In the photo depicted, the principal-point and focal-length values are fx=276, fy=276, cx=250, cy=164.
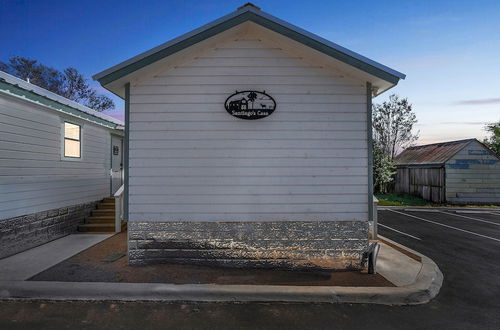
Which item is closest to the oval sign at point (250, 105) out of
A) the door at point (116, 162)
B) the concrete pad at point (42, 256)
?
the concrete pad at point (42, 256)

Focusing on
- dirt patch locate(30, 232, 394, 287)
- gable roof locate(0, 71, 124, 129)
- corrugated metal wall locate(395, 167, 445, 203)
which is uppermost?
gable roof locate(0, 71, 124, 129)

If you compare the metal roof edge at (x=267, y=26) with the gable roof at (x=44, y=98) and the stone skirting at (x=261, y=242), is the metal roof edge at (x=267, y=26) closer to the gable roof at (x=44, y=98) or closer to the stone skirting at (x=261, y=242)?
the gable roof at (x=44, y=98)

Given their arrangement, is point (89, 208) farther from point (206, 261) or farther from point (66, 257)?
point (206, 261)

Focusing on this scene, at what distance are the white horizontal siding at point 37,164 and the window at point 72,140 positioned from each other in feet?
0.61

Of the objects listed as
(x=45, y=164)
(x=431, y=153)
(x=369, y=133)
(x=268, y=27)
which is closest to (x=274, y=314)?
(x=369, y=133)

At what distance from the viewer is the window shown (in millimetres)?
8567

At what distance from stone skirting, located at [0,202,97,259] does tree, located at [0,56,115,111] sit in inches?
944

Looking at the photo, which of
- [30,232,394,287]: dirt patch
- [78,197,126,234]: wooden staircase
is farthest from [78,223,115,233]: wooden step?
[30,232,394,287]: dirt patch

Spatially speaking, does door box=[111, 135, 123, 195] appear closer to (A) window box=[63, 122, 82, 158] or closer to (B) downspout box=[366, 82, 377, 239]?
(A) window box=[63, 122, 82, 158]

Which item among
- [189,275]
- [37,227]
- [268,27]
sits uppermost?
[268,27]

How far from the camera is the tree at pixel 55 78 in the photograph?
26.4m

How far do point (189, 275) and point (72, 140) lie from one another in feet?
21.5

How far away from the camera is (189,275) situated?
511cm

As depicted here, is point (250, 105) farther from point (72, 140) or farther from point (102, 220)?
point (102, 220)
